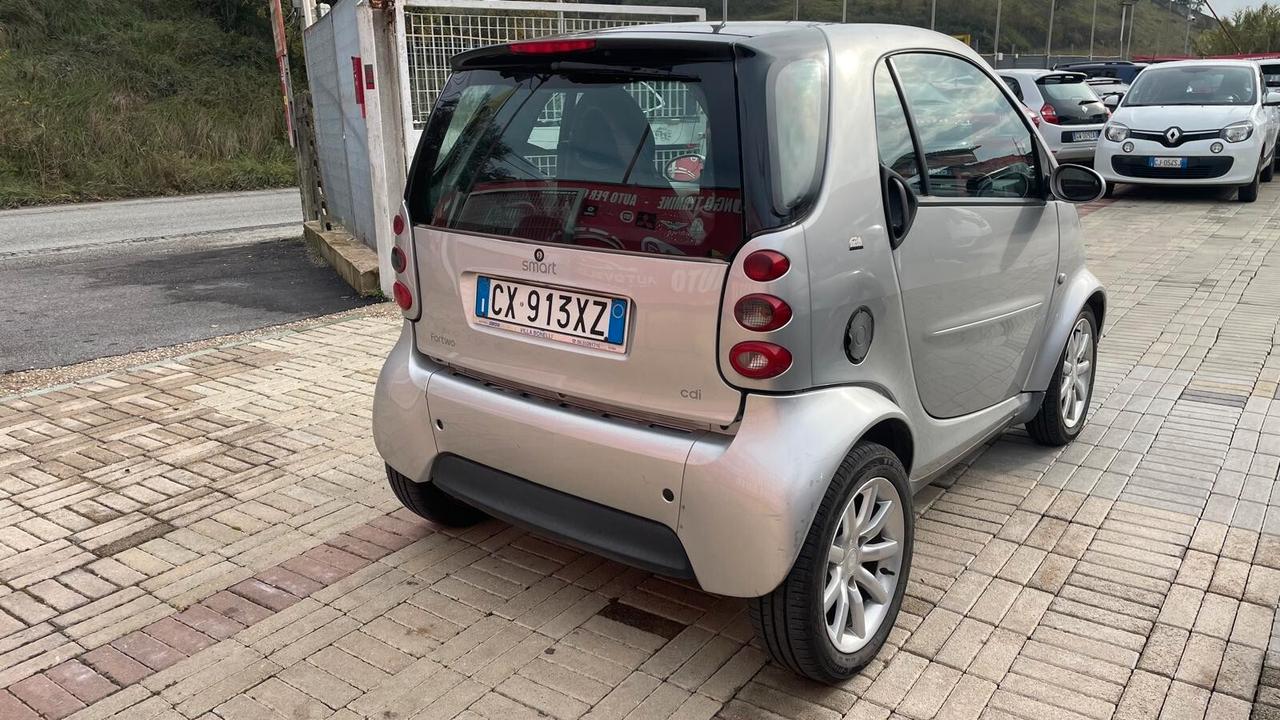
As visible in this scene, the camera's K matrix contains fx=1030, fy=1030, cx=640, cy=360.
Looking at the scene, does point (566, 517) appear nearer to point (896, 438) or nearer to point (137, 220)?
point (896, 438)

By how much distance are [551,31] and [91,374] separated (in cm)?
447

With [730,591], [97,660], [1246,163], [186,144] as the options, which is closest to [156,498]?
[97,660]

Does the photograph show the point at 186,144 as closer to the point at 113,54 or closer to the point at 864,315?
the point at 113,54

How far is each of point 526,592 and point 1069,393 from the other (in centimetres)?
269

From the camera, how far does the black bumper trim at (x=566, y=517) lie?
2.82 metres

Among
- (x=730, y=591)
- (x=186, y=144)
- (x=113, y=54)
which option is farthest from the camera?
(x=113, y=54)

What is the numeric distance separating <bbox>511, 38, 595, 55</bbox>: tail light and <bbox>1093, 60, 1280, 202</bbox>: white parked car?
12.6 metres

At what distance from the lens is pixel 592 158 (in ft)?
9.62

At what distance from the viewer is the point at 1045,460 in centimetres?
458

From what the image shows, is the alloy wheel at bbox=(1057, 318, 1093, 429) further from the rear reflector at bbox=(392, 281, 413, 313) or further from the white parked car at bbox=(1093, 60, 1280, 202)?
the white parked car at bbox=(1093, 60, 1280, 202)

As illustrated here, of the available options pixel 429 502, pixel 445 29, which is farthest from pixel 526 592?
pixel 445 29

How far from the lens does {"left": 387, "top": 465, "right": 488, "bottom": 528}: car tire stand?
3.71 meters

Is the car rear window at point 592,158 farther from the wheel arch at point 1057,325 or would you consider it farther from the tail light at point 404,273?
the wheel arch at point 1057,325

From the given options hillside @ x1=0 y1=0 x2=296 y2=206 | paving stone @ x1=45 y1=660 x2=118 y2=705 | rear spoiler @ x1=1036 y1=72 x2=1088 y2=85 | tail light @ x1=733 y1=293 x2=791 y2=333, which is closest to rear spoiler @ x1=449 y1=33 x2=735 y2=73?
tail light @ x1=733 y1=293 x2=791 y2=333
